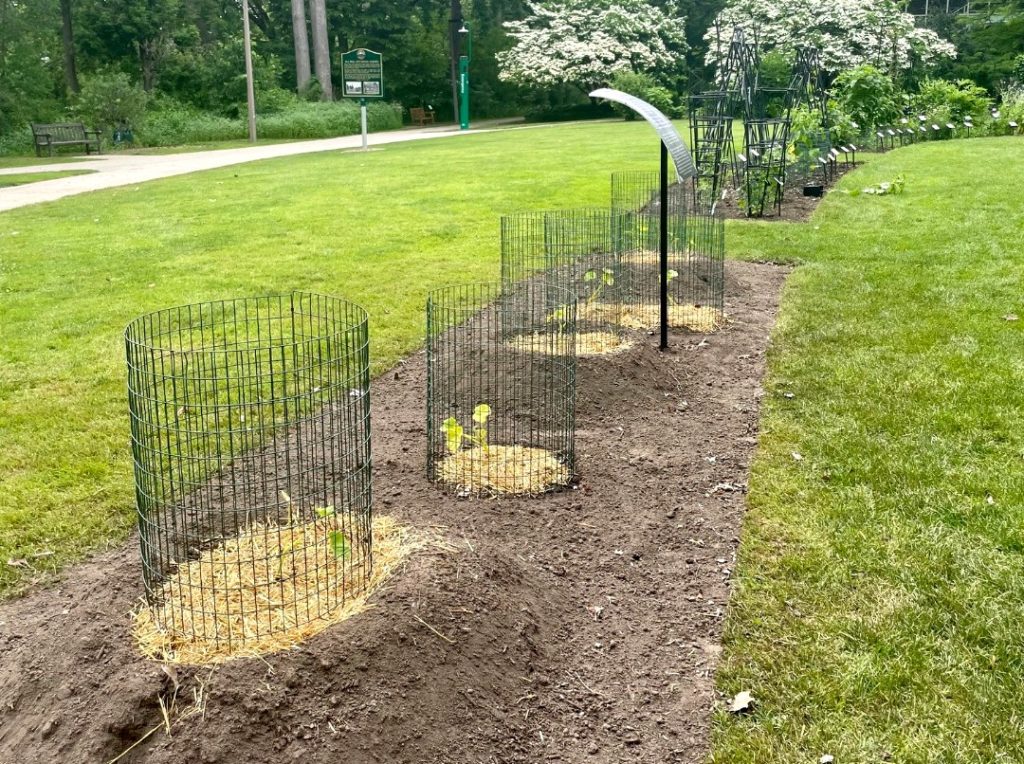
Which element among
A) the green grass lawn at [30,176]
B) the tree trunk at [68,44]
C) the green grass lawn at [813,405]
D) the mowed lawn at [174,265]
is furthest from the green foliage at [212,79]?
the green grass lawn at [813,405]

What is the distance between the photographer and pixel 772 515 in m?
4.81

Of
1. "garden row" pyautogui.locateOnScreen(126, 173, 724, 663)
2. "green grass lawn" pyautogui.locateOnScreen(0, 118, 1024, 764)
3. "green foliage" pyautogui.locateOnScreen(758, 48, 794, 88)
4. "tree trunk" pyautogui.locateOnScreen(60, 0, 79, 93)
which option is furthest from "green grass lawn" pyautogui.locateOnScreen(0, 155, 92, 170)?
"green foliage" pyautogui.locateOnScreen(758, 48, 794, 88)

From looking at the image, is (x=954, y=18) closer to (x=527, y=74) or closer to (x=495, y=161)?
(x=527, y=74)

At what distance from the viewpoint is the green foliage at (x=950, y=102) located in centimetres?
2475

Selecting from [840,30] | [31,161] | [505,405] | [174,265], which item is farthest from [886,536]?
[840,30]

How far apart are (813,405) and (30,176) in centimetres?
1919

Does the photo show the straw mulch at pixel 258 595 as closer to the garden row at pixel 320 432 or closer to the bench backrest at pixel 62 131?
the garden row at pixel 320 432

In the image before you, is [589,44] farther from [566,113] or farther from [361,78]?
[361,78]

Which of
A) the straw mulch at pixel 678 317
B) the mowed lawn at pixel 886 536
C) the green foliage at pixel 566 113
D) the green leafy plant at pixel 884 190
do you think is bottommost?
the mowed lawn at pixel 886 536

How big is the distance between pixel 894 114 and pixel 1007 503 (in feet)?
65.8

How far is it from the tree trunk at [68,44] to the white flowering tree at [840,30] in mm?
22831

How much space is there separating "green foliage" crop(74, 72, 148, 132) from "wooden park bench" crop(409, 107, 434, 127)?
15.9 m

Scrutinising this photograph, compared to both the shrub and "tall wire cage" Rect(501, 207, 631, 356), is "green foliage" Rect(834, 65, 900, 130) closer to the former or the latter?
the shrub

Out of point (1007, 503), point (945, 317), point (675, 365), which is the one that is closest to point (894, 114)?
point (945, 317)
